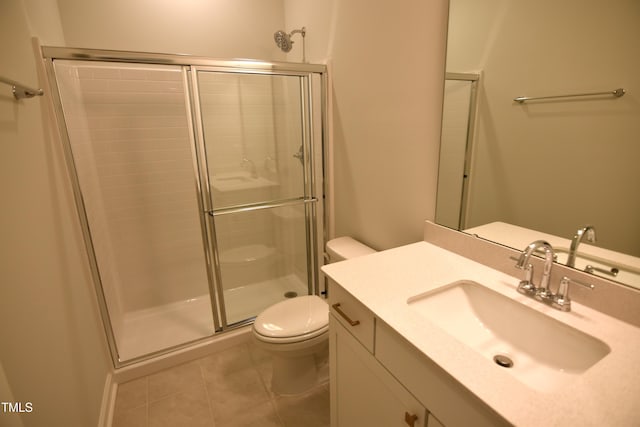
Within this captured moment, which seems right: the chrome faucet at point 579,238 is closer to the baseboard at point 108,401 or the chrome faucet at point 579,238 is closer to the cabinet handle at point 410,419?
the cabinet handle at point 410,419

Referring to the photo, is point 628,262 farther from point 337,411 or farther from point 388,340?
point 337,411

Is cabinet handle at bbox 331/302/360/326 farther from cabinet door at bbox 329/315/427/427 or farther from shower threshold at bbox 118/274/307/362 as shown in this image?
shower threshold at bbox 118/274/307/362

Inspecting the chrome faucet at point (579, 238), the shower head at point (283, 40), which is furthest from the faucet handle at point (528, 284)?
the shower head at point (283, 40)

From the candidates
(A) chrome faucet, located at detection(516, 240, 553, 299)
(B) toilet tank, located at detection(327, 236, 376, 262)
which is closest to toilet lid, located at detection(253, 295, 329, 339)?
(B) toilet tank, located at detection(327, 236, 376, 262)

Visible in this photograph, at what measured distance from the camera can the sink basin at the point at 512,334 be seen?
0.76m

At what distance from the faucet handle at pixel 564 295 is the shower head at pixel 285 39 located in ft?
7.17

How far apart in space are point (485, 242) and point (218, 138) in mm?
1698

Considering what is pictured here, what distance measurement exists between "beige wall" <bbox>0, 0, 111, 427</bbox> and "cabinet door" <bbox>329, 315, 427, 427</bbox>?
93 cm

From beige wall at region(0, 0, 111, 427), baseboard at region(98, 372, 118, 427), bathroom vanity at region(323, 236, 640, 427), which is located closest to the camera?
bathroom vanity at region(323, 236, 640, 427)

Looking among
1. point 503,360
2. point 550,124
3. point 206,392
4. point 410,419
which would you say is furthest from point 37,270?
point 550,124

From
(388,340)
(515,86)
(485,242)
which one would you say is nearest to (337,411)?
(388,340)

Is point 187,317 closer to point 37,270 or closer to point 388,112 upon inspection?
point 37,270

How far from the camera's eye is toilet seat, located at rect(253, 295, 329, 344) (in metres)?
1.53

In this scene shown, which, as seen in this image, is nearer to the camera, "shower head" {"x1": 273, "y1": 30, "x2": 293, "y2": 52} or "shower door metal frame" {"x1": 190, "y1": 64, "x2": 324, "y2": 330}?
"shower door metal frame" {"x1": 190, "y1": 64, "x2": 324, "y2": 330}
